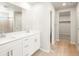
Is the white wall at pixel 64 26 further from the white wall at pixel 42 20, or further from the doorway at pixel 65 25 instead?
the white wall at pixel 42 20

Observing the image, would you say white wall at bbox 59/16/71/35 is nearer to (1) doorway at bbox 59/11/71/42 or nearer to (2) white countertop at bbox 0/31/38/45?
(1) doorway at bbox 59/11/71/42

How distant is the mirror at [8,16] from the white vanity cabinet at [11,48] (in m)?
0.43

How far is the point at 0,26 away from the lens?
167 cm

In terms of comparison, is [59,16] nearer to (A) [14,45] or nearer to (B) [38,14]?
(B) [38,14]

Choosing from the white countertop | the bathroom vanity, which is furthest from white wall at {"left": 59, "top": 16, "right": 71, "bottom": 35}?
the white countertop

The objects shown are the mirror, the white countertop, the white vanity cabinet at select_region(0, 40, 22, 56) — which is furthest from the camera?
the mirror

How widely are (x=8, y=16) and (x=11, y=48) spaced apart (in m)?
0.67

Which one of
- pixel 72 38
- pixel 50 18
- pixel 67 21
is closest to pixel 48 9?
pixel 50 18

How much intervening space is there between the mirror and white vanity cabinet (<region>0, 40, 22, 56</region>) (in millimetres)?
425

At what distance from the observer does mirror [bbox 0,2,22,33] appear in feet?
5.53

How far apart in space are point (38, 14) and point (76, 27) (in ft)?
2.19

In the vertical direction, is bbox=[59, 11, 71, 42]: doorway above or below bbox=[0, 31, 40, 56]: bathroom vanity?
above

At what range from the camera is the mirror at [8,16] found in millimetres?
1686

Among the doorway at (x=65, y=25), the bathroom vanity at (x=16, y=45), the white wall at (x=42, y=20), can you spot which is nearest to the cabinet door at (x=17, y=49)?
the bathroom vanity at (x=16, y=45)
